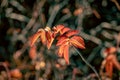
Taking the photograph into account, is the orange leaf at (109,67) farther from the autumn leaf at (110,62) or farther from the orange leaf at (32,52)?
the orange leaf at (32,52)

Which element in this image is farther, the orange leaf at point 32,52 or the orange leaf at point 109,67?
the orange leaf at point 32,52

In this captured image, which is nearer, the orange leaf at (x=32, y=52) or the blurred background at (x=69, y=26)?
the blurred background at (x=69, y=26)

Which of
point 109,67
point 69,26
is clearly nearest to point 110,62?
point 109,67

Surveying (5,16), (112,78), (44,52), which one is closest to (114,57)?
(112,78)

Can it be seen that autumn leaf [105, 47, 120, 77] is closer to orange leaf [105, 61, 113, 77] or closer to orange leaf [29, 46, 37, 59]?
orange leaf [105, 61, 113, 77]

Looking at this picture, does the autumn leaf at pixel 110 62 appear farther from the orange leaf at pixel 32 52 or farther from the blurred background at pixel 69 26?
the orange leaf at pixel 32 52

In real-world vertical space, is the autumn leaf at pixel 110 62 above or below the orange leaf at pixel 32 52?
below

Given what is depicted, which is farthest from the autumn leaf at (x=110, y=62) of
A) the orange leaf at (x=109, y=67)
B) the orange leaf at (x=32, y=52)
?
the orange leaf at (x=32, y=52)

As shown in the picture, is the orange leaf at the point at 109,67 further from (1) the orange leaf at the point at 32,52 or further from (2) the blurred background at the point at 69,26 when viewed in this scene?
(1) the orange leaf at the point at 32,52

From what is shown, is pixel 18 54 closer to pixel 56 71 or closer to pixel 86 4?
pixel 56 71

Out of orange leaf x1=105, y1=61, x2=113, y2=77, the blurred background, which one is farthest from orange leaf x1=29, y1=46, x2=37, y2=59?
orange leaf x1=105, y1=61, x2=113, y2=77
